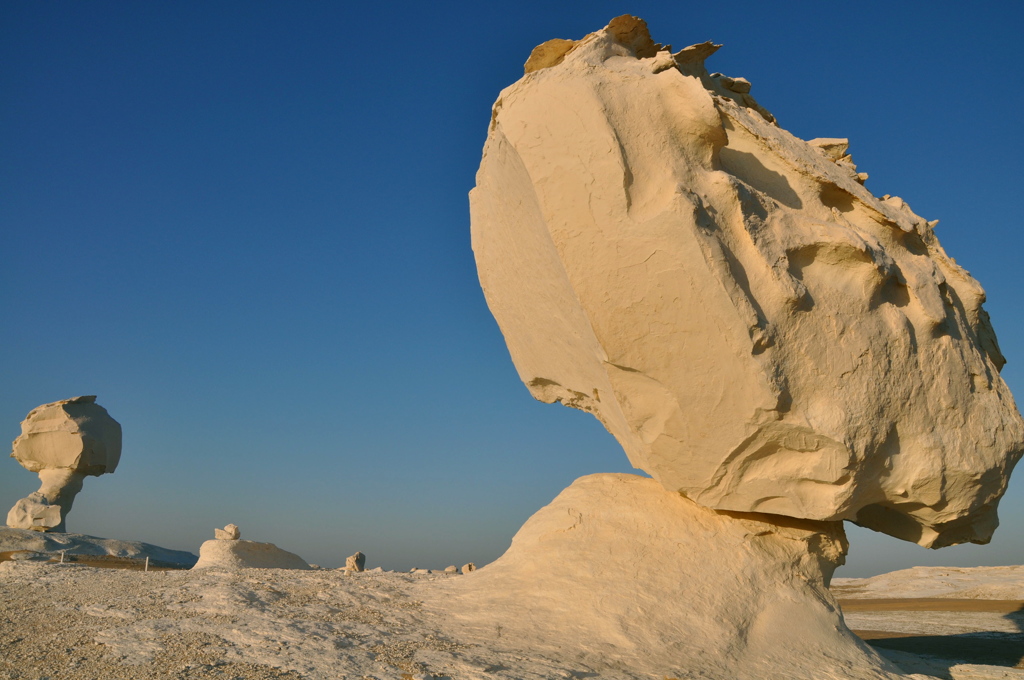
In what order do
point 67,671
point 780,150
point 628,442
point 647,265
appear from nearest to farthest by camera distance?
1. point 67,671
2. point 647,265
3. point 780,150
4. point 628,442

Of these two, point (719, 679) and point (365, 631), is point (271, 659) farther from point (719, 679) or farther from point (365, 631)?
point (719, 679)

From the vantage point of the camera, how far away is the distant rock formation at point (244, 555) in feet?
42.4

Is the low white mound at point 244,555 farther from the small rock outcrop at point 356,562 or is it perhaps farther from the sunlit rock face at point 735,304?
the sunlit rock face at point 735,304

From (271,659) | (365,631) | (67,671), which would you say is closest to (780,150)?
(365,631)

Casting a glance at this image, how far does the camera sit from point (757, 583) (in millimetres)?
6129

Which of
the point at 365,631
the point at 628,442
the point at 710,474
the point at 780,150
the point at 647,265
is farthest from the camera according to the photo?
the point at 628,442

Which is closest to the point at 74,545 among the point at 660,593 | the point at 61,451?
→ the point at 61,451

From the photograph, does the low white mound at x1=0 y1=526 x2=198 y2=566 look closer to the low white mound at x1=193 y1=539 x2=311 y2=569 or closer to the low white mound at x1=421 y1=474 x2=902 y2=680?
the low white mound at x1=193 y1=539 x2=311 y2=569

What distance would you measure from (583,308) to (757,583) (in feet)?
9.04

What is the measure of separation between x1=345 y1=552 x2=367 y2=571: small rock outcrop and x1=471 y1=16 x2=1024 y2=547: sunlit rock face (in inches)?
401

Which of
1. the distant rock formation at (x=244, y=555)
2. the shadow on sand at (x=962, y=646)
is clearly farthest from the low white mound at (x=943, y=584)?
the distant rock formation at (x=244, y=555)

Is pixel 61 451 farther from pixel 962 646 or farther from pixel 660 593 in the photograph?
pixel 962 646

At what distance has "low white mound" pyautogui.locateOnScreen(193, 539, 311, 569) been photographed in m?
12.9

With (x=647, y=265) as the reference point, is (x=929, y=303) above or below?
above
